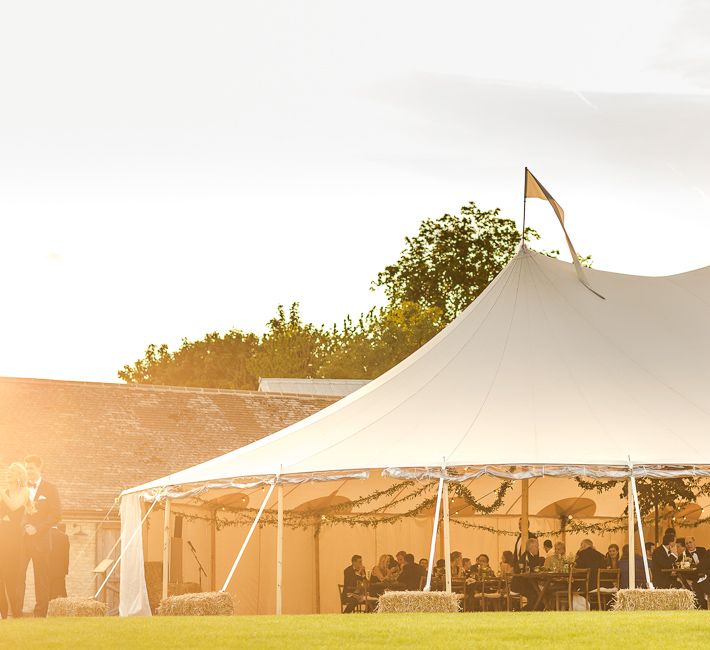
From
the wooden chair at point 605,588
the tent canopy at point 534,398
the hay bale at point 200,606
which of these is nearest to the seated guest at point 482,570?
the wooden chair at point 605,588

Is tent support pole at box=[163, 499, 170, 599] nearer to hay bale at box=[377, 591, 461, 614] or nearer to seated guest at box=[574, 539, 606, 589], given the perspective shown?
hay bale at box=[377, 591, 461, 614]

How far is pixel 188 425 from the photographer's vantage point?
28953 millimetres

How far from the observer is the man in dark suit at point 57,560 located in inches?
547

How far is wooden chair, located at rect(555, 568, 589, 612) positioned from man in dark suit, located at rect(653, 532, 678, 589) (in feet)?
2.60

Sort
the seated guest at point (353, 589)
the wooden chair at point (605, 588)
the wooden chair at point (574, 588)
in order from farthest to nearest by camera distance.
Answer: the seated guest at point (353, 589) < the wooden chair at point (605, 588) < the wooden chair at point (574, 588)

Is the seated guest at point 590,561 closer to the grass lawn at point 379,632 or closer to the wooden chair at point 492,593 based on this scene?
the wooden chair at point 492,593

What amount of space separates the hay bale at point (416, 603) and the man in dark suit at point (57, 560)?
352 centimetres

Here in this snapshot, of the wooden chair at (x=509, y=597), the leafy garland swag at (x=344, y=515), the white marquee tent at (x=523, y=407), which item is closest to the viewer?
the white marquee tent at (x=523, y=407)

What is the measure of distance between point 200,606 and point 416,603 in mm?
2433

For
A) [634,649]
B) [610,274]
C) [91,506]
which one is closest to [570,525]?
[610,274]

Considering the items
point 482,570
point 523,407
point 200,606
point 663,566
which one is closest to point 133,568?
point 200,606

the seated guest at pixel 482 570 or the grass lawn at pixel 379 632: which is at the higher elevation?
the seated guest at pixel 482 570

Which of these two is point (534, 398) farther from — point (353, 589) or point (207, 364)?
point (207, 364)

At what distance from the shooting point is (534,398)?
1584 centimetres
